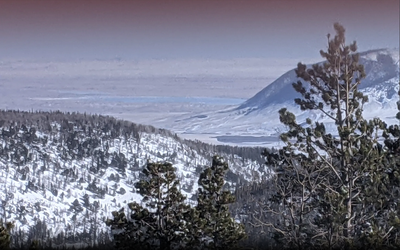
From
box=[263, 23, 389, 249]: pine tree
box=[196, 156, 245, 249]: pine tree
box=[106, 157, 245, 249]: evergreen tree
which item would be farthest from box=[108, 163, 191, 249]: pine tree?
box=[263, 23, 389, 249]: pine tree

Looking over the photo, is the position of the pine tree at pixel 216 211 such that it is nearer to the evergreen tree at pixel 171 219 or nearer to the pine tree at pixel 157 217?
the evergreen tree at pixel 171 219

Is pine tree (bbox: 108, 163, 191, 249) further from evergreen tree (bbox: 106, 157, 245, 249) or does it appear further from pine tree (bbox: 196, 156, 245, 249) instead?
pine tree (bbox: 196, 156, 245, 249)

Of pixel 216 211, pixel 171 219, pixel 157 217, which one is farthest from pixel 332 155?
pixel 157 217

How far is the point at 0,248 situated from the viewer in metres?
22.0

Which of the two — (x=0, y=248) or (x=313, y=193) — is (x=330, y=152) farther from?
(x=0, y=248)

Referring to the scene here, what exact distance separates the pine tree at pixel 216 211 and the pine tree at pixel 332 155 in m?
2.50

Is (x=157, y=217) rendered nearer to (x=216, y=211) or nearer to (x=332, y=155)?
(x=216, y=211)

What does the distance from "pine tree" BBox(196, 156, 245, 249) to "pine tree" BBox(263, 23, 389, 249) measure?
2504mm

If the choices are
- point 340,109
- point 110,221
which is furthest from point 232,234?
point 340,109

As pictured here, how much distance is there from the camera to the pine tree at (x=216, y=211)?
1195 inches

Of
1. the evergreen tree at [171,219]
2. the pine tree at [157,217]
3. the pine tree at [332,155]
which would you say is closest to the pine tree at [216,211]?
the evergreen tree at [171,219]

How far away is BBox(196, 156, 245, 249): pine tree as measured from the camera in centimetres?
3036

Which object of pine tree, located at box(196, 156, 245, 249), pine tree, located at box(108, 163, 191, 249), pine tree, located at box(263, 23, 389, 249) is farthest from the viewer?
pine tree, located at box(196, 156, 245, 249)

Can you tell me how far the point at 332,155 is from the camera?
2886cm
